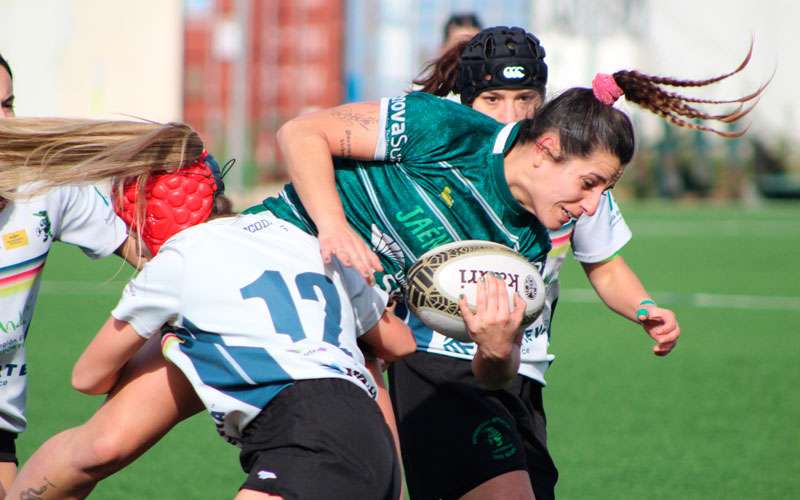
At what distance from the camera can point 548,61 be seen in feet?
98.5

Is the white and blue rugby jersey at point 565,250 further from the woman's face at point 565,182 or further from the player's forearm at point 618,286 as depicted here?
the woman's face at point 565,182

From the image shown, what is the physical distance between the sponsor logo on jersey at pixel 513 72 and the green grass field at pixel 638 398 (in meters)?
1.58

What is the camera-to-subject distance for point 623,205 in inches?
1046

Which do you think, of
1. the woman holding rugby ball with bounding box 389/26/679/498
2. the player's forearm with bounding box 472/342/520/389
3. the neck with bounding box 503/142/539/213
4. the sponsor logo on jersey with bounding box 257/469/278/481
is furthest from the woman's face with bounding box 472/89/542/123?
the sponsor logo on jersey with bounding box 257/469/278/481

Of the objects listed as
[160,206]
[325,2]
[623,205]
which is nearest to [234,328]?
[160,206]

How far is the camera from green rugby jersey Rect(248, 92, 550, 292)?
3.41 meters

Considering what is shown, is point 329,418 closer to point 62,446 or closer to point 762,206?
point 62,446

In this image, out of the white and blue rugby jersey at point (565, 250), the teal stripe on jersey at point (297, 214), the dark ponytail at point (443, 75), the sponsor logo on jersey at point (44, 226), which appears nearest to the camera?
the teal stripe on jersey at point (297, 214)

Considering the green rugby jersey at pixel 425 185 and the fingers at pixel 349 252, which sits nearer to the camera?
the fingers at pixel 349 252

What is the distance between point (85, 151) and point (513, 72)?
5.65 feet

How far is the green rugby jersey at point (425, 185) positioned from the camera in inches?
134

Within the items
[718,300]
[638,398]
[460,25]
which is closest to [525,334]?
[638,398]

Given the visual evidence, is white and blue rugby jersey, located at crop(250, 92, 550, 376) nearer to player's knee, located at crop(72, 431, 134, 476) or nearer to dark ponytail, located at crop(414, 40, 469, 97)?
player's knee, located at crop(72, 431, 134, 476)

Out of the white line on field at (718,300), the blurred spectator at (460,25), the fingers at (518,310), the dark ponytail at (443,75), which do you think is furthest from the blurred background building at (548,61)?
the fingers at (518,310)
